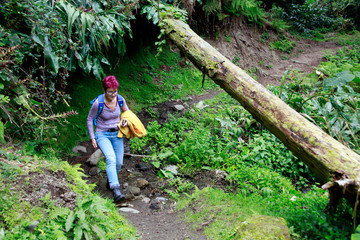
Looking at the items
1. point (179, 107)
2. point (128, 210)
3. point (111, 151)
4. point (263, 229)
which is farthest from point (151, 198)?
point (179, 107)

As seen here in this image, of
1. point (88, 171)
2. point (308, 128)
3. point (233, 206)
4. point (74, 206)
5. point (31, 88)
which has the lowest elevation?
point (88, 171)

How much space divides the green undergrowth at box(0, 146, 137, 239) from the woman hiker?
872 mm

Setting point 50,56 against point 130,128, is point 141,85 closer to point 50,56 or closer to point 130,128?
point 130,128

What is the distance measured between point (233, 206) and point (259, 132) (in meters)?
2.89

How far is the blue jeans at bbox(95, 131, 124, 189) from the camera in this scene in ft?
14.4

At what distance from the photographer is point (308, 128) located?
3.45 metres

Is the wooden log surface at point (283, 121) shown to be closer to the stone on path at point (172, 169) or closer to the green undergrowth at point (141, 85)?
the stone on path at point (172, 169)

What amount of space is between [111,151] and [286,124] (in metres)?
2.67

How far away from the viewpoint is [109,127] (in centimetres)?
454

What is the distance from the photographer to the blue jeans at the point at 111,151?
14.4 ft

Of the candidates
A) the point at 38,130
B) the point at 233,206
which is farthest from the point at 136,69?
the point at 233,206

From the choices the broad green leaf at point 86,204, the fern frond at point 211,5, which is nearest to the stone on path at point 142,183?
the broad green leaf at point 86,204

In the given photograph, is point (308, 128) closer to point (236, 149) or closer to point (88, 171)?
point (236, 149)

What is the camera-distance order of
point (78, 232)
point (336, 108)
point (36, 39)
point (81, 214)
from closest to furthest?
point (78, 232), point (81, 214), point (36, 39), point (336, 108)
